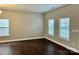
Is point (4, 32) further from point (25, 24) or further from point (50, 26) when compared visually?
point (50, 26)

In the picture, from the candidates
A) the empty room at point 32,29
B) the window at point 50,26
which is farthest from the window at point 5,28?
the window at point 50,26

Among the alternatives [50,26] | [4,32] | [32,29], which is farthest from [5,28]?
[50,26]

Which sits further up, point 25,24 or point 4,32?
point 25,24

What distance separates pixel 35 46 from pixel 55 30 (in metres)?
0.54

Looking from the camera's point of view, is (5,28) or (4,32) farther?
(4,32)

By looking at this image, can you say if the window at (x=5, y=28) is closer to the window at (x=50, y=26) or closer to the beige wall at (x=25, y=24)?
the beige wall at (x=25, y=24)

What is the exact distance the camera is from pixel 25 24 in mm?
2133

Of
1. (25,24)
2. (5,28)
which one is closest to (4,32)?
(5,28)

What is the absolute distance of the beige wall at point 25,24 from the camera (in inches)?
80.9

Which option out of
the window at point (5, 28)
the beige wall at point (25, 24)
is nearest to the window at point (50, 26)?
the beige wall at point (25, 24)

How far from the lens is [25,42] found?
209 cm

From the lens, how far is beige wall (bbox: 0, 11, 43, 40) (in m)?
2.06
